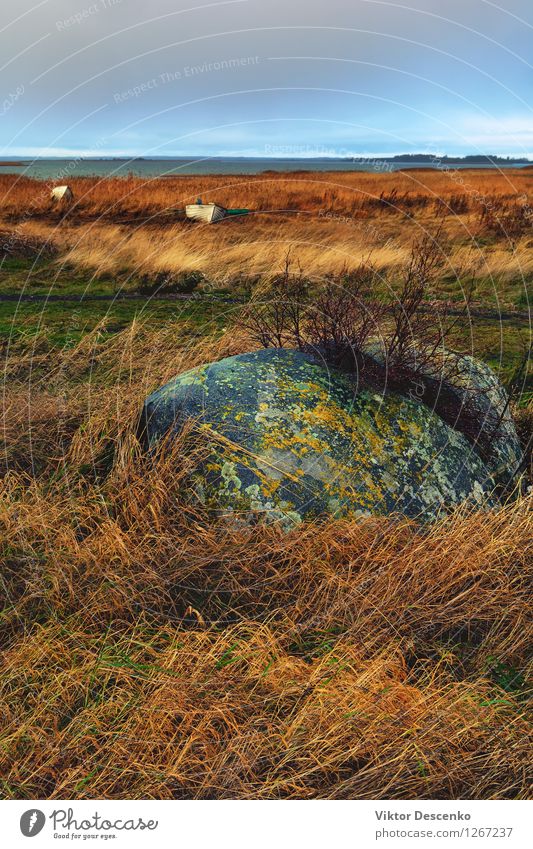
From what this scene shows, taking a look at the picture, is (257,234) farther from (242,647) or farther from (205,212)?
(242,647)

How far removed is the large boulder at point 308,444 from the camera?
335 cm

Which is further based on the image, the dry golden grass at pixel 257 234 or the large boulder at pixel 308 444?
the dry golden grass at pixel 257 234

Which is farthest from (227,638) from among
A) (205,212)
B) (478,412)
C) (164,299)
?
(205,212)

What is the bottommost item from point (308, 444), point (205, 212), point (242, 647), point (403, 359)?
point (242, 647)

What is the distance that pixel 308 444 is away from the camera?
3443 millimetres

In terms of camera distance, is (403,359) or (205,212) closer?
(403,359)

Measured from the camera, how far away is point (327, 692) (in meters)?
2.49

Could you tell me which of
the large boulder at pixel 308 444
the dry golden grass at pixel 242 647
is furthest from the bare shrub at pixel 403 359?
the dry golden grass at pixel 242 647

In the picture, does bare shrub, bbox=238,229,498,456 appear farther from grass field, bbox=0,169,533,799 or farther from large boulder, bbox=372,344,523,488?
grass field, bbox=0,169,533,799

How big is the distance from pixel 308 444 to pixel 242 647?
113 cm
